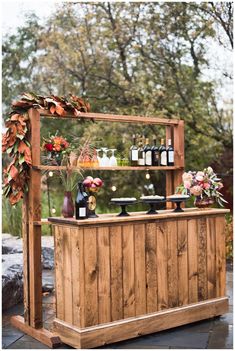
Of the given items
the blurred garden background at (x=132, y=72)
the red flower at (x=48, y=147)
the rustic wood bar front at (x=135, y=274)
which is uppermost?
the blurred garden background at (x=132, y=72)

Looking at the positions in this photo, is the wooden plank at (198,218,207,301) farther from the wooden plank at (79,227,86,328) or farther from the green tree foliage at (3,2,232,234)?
the green tree foliage at (3,2,232,234)

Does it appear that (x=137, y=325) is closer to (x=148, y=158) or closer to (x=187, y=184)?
(x=187, y=184)

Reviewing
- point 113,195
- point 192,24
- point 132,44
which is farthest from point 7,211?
point 192,24

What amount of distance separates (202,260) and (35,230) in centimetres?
147

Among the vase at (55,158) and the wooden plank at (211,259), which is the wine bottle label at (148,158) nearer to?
the wooden plank at (211,259)

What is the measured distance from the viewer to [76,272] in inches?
156

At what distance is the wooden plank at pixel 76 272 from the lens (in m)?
3.94

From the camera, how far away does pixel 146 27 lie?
30.3 feet

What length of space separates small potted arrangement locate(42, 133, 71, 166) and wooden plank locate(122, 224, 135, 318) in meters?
0.84

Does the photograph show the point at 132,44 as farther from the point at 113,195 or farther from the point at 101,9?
the point at 113,195

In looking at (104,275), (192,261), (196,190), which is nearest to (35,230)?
(104,275)

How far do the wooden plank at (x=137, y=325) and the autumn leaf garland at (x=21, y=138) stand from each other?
1144 mm

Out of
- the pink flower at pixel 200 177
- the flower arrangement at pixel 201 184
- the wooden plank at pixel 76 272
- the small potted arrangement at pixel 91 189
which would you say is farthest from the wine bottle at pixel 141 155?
the wooden plank at pixel 76 272

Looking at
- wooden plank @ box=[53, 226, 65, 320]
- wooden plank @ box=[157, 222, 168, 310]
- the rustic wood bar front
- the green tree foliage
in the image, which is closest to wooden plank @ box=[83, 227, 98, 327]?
the rustic wood bar front
